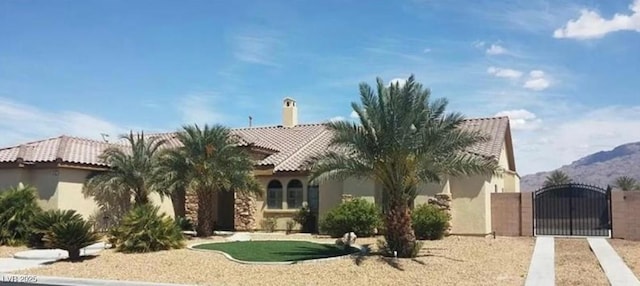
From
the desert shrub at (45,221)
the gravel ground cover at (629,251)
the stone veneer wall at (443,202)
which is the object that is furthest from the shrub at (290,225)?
the gravel ground cover at (629,251)

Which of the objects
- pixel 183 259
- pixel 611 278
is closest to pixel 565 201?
pixel 611 278

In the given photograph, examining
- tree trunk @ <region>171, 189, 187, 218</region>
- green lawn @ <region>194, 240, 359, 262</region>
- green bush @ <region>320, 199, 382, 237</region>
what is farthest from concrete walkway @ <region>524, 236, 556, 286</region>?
tree trunk @ <region>171, 189, 187, 218</region>

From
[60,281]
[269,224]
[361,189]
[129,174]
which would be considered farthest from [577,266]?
[129,174]

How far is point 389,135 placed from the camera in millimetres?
17422

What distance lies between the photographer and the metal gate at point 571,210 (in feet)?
89.4

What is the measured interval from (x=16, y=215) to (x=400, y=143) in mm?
15087

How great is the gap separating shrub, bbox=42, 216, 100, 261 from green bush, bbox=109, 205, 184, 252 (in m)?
1.23

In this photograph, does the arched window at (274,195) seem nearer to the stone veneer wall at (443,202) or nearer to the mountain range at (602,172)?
the stone veneer wall at (443,202)

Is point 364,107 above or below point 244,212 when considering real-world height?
above

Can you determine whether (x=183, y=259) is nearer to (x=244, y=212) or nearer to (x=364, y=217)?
(x=364, y=217)

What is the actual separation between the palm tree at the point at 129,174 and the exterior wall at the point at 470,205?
12443 millimetres

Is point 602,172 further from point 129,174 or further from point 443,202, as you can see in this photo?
point 129,174

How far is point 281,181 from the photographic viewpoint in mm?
29594

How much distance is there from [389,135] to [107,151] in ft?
50.7
